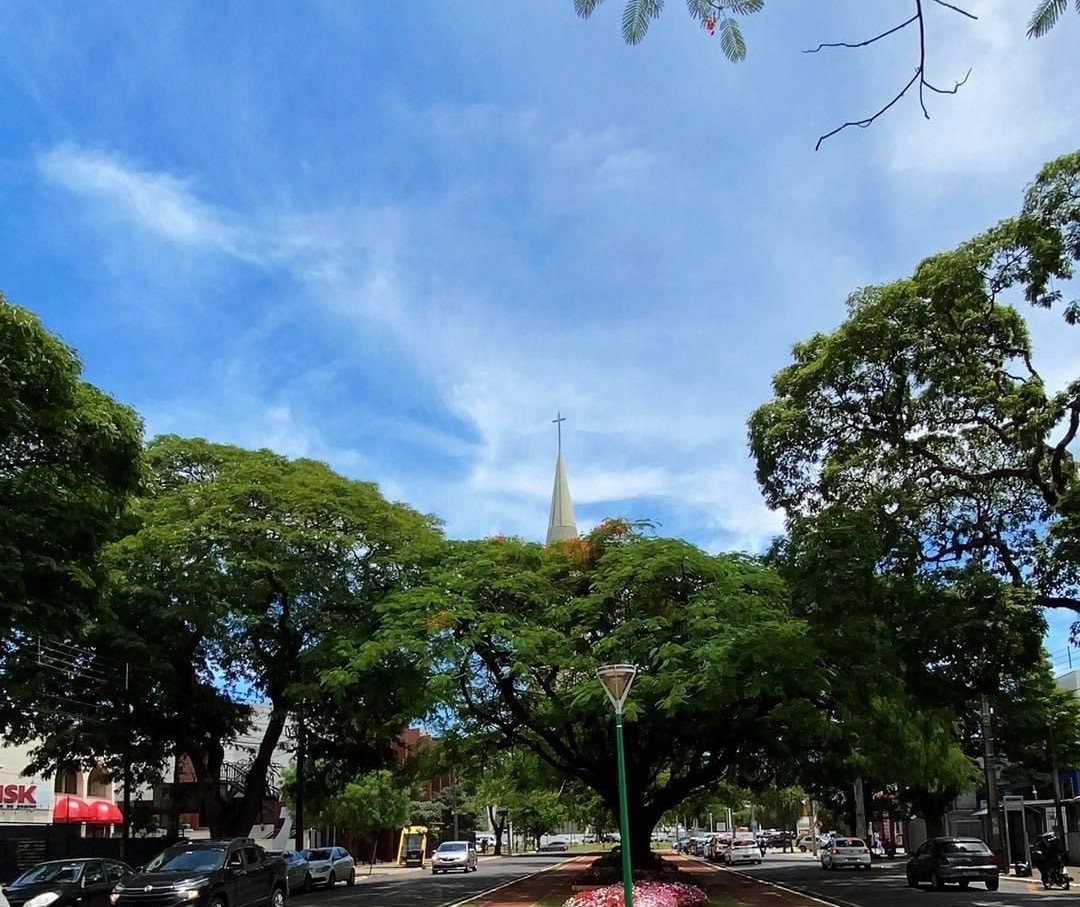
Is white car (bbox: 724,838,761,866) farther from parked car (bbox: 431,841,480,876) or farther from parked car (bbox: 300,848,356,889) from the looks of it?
parked car (bbox: 300,848,356,889)

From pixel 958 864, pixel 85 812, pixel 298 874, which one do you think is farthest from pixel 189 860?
pixel 85 812

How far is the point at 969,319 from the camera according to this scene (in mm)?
20406

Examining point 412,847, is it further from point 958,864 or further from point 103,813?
point 958,864

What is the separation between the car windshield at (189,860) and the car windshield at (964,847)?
21.6 metres

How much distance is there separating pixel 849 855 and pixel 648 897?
28839mm

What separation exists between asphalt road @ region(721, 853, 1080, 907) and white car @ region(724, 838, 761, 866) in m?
15.6

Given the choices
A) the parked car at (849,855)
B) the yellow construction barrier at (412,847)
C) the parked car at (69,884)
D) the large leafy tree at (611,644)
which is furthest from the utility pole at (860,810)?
the parked car at (69,884)

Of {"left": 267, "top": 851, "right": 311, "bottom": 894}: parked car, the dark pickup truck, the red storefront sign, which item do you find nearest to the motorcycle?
the dark pickup truck

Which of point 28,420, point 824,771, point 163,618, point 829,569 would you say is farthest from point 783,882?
point 28,420

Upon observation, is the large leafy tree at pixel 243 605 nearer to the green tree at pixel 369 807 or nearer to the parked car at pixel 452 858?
the parked car at pixel 452 858

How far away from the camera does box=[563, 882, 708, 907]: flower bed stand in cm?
2000

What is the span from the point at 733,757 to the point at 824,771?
3.79 metres

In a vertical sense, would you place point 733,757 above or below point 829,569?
below

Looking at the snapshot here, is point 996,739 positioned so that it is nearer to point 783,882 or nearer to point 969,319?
point 783,882
